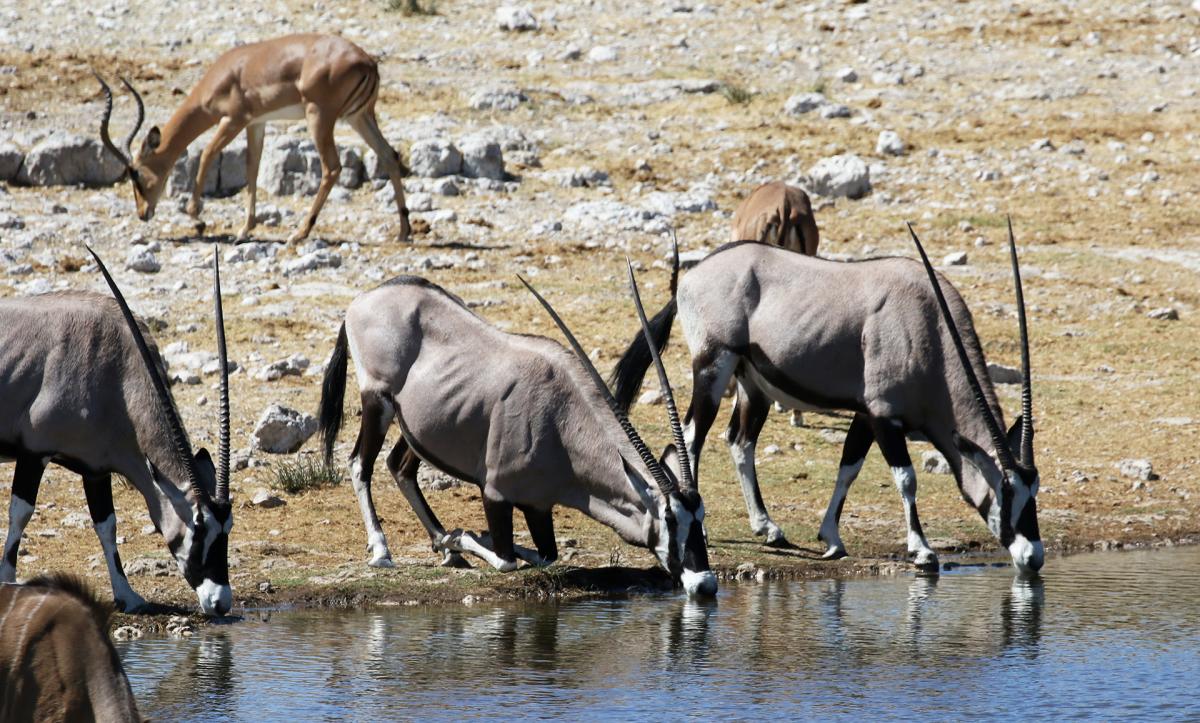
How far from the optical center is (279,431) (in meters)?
11.8

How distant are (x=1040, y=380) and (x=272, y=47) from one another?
8.64 metres

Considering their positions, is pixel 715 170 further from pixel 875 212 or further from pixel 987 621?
pixel 987 621

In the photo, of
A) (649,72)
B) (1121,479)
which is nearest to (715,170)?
(649,72)

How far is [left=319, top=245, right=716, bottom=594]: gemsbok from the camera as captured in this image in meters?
8.74

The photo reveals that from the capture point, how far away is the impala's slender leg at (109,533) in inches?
329

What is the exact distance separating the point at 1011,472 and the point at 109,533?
4.44 m

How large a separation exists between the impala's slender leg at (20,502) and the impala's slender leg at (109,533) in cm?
23

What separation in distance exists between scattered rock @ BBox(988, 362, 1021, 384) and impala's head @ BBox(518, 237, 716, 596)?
566 centimetres

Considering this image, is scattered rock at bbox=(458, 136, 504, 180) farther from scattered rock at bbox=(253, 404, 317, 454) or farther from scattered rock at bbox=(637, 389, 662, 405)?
scattered rock at bbox=(253, 404, 317, 454)

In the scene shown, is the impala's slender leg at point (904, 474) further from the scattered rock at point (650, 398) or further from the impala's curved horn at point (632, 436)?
the scattered rock at point (650, 398)

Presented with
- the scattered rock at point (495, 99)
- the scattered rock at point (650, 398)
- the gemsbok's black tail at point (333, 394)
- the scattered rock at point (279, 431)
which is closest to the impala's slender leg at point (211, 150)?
the scattered rock at point (495, 99)

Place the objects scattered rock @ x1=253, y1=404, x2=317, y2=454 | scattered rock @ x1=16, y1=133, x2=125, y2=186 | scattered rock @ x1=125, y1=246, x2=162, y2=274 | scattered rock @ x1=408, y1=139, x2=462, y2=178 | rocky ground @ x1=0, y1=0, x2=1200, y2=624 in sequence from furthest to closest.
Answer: scattered rock @ x1=408, y1=139, x2=462, y2=178 → scattered rock @ x1=16, y1=133, x2=125, y2=186 → scattered rock @ x1=125, y1=246, x2=162, y2=274 → scattered rock @ x1=253, y1=404, x2=317, y2=454 → rocky ground @ x1=0, y1=0, x2=1200, y2=624

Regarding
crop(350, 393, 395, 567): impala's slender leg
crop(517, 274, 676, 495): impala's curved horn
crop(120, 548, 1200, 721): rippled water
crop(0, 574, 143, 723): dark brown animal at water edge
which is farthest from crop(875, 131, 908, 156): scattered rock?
crop(0, 574, 143, 723): dark brown animal at water edge

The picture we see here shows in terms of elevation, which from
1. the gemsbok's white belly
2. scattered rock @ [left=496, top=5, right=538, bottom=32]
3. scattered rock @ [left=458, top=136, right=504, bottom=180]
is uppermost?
scattered rock @ [left=496, top=5, right=538, bottom=32]
